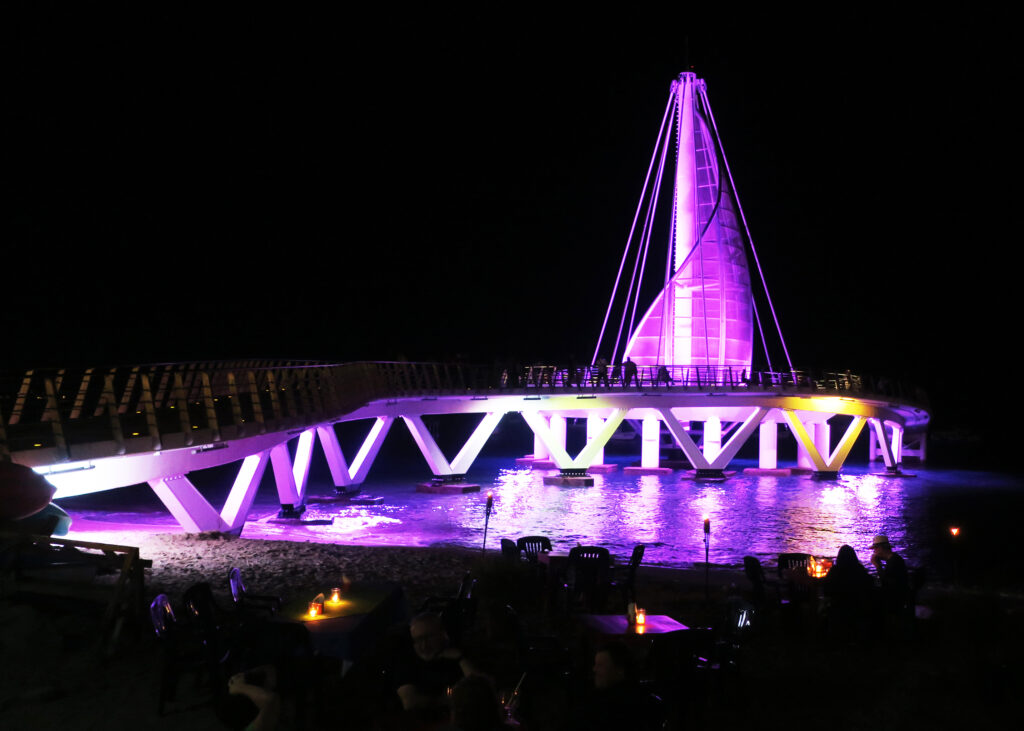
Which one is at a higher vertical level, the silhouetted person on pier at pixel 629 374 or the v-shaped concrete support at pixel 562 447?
the silhouetted person on pier at pixel 629 374

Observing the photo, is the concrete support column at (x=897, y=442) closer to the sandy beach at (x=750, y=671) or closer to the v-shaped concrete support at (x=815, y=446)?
the v-shaped concrete support at (x=815, y=446)

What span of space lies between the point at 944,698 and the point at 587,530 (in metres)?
14.6

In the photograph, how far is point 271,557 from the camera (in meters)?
14.8

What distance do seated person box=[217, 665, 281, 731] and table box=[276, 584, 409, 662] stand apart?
2.04 meters

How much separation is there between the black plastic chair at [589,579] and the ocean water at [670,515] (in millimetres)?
4885

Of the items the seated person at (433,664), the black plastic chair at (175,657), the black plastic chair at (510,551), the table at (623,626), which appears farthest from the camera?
the black plastic chair at (510,551)

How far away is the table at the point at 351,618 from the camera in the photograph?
7824 millimetres

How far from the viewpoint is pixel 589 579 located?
37.0 feet

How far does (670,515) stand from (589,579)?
15296 millimetres

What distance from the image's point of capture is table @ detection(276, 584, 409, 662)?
782cm

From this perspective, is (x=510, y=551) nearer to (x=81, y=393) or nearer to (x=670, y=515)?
(x=81, y=393)

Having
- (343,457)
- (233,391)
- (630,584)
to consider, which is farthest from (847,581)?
(343,457)

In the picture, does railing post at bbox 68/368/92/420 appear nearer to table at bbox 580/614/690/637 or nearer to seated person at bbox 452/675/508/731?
table at bbox 580/614/690/637

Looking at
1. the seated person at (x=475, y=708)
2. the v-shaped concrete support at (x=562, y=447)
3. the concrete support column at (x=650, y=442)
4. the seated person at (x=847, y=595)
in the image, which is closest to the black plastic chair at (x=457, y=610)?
the seated person at (x=475, y=708)
